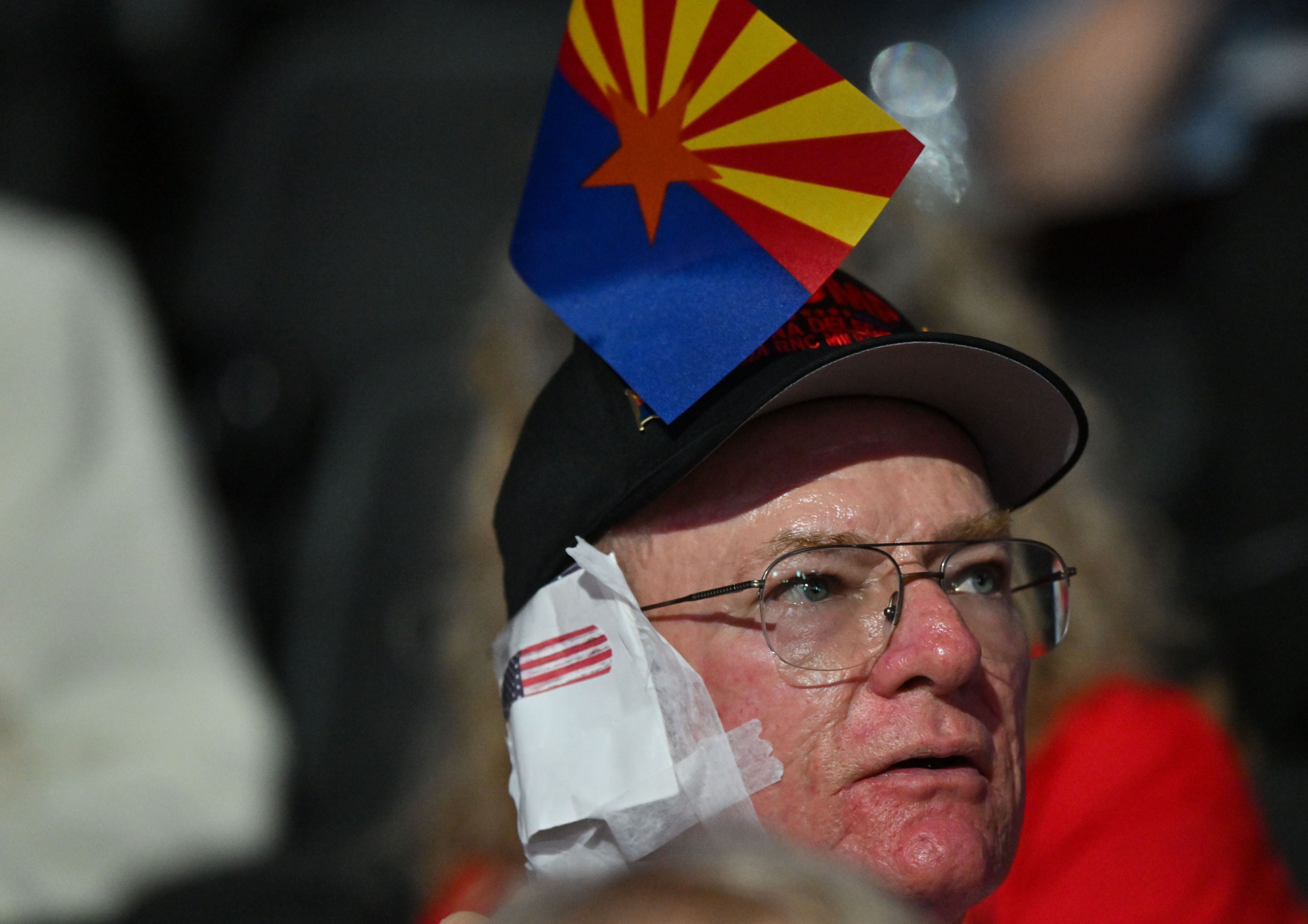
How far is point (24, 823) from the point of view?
2.57m

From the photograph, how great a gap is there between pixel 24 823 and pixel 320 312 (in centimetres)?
198

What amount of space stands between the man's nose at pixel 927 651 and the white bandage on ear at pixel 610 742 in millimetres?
156

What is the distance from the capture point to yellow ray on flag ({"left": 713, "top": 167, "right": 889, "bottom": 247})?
4.37 feet

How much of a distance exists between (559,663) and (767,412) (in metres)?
0.37

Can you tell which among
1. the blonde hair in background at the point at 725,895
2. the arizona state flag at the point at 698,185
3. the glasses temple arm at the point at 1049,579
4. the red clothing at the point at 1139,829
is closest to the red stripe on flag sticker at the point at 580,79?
the arizona state flag at the point at 698,185

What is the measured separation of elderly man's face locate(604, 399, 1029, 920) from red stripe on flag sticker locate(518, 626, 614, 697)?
80 mm

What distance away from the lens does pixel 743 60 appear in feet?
4.51

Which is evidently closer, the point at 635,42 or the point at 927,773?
the point at 927,773

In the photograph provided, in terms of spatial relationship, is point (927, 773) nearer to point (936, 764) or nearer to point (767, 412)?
point (936, 764)

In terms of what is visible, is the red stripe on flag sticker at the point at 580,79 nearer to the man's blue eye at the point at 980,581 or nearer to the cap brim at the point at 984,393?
the cap brim at the point at 984,393

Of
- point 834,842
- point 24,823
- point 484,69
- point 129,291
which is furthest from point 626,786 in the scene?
point 484,69

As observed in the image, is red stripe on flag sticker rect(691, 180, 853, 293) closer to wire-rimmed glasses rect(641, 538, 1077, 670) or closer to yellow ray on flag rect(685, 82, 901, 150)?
yellow ray on flag rect(685, 82, 901, 150)

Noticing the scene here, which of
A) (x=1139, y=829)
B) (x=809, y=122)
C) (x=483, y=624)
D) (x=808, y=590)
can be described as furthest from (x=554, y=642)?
(x=1139, y=829)

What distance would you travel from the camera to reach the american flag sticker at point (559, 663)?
1.41 meters
